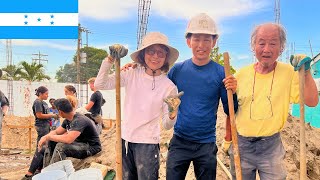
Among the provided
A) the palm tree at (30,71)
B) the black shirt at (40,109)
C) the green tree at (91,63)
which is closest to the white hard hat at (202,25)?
the black shirt at (40,109)

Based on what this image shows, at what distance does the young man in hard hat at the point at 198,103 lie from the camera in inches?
107

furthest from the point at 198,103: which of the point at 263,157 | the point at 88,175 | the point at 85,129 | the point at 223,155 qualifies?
the point at 223,155

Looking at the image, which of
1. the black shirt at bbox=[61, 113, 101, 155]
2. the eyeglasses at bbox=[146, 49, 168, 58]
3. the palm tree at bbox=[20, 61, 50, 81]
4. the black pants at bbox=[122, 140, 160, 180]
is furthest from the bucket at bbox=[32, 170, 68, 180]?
the palm tree at bbox=[20, 61, 50, 81]

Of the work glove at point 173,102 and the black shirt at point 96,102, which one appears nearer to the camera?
the work glove at point 173,102

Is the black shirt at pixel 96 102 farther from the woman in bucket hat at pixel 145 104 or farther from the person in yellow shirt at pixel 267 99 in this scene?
the person in yellow shirt at pixel 267 99

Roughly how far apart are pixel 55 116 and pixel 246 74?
514 cm

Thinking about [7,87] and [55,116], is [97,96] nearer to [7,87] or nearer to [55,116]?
[55,116]

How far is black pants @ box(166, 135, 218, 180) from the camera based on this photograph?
2773mm

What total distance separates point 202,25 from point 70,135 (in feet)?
8.90

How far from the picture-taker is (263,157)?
2596 millimetres

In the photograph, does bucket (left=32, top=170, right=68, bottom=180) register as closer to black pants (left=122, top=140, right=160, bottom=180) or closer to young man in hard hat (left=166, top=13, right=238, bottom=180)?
black pants (left=122, top=140, right=160, bottom=180)

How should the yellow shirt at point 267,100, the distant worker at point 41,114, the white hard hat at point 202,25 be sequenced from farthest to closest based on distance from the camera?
the distant worker at point 41,114, the white hard hat at point 202,25, the yellow shirt at point 267,100

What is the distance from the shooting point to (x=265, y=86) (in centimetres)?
258

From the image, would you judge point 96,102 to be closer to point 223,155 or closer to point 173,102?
point 223,155
